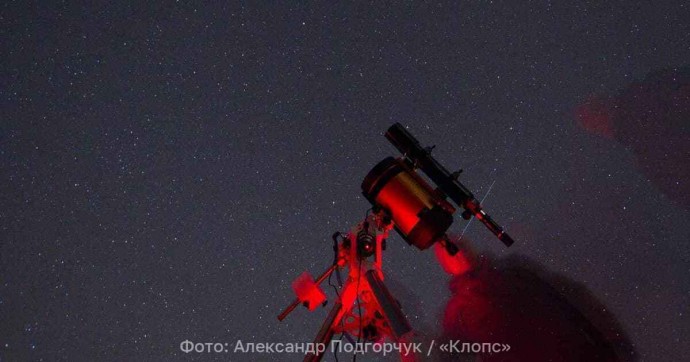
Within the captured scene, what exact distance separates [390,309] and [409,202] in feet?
3.21

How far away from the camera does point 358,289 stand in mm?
4059

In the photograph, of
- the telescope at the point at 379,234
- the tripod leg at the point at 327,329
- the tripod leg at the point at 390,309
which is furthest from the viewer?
the telescope at the point at 379,234

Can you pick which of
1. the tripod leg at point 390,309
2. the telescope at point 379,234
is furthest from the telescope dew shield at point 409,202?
the tripod leg at point 390,309

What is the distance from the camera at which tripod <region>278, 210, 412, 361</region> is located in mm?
3799

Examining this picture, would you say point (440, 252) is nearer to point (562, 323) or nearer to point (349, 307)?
point (349, 307)

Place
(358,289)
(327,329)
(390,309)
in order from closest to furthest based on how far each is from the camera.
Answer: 1. (390,309)
2. (327,329)
3. (358,289)

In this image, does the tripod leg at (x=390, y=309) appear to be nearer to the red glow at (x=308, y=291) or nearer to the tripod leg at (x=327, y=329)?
the tripod leg at (x=327, y=329)

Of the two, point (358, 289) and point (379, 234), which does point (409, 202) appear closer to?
point (379, 234)

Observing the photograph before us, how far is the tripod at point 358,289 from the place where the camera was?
380 cm

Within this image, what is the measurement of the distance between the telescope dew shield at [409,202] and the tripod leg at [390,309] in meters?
0.50

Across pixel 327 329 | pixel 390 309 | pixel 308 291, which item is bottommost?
pixel 390 309

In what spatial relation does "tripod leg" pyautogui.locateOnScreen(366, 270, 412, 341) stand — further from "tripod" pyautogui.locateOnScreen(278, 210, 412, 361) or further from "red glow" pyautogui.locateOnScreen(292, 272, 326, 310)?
"red glow" pyautogui.locateOnScreen(292, 272, 326, 310)

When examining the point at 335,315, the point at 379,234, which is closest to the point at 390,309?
the point at 335,315

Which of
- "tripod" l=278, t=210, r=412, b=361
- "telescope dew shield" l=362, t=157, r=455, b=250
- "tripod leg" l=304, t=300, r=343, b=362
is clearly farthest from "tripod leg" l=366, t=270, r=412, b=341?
"telescope dew shield" l=362, t=157, r=455, b=250
